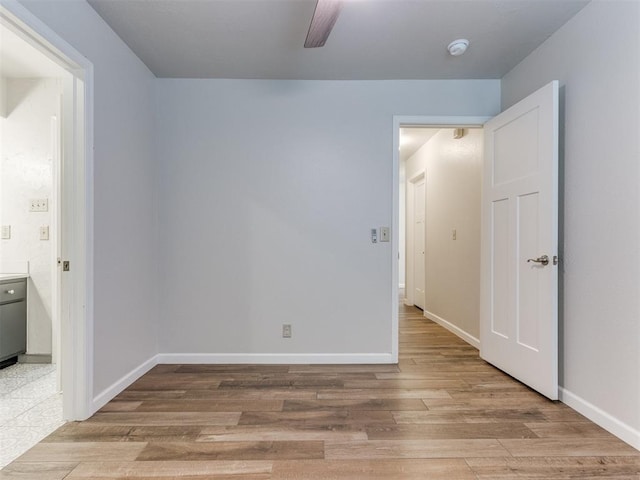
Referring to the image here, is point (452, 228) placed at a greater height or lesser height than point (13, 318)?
greater

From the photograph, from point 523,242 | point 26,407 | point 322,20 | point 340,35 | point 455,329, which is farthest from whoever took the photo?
point 455,329

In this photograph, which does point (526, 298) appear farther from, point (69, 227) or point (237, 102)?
point (69, 227)

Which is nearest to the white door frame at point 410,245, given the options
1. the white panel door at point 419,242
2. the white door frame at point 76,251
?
the white panel door at point 419,242

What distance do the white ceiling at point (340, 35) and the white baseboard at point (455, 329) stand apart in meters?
2.44

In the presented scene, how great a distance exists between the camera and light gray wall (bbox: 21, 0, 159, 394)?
197cm

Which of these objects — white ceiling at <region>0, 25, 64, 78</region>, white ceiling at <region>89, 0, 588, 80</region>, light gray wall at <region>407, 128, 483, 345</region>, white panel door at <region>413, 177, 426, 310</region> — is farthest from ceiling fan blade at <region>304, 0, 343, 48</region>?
white panel door at <region>413, 177, 426, 310</region>

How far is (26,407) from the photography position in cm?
201

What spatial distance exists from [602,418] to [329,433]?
1515mm

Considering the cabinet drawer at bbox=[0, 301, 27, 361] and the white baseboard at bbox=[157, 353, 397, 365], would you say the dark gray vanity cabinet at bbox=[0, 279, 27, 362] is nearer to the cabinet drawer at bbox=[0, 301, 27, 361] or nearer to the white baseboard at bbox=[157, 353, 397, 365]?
the cabinet drawer at bbox=[0, 301, 27, 361]

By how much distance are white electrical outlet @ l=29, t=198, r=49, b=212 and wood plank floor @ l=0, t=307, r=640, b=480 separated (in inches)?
66.0

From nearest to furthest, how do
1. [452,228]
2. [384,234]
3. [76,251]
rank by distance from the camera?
[76,251]
[384,234]
[452,228]

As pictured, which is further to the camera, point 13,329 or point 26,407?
point 13,329

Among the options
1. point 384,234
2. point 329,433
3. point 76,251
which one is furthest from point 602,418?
point 76,251

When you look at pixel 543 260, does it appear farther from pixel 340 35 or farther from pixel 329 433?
pixel 340 35
